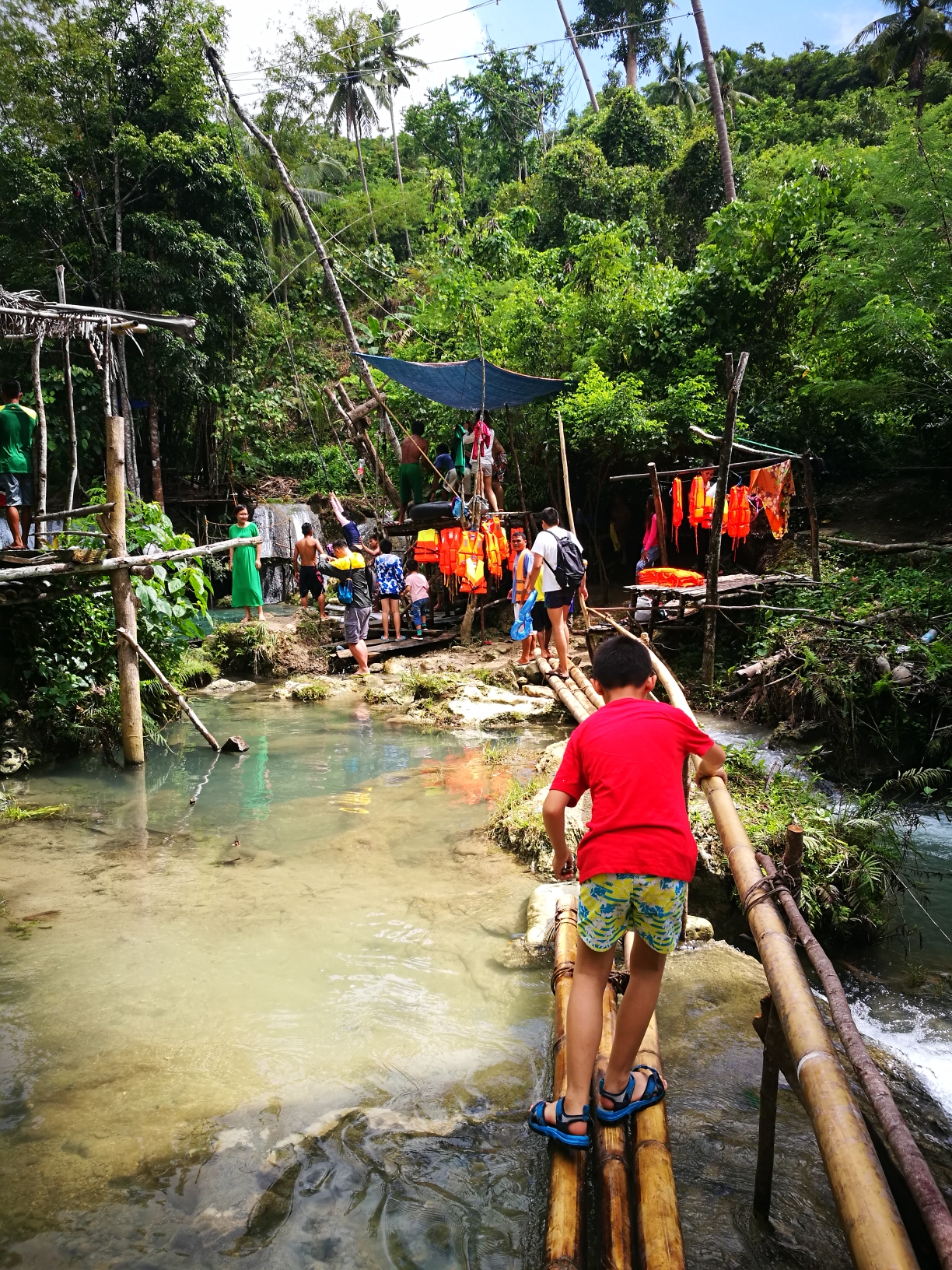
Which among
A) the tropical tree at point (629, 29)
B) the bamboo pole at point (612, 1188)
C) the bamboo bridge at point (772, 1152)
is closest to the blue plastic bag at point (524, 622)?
the bamboo bridge at point (772, 1152)

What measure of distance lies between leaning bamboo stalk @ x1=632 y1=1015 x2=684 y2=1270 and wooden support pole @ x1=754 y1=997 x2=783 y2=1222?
282 millimetres

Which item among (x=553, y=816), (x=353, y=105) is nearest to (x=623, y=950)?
(x=553, y=816)

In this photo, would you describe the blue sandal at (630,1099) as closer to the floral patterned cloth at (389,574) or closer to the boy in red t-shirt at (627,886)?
the boy in red t-shirt at (627,886)

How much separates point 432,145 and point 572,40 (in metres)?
9.52

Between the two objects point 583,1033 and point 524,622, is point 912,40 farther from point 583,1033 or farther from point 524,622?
point 583,1033

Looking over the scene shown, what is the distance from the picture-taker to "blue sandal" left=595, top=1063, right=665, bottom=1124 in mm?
2488

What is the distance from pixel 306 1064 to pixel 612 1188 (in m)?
1.51

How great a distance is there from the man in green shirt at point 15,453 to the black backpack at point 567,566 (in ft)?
17.5

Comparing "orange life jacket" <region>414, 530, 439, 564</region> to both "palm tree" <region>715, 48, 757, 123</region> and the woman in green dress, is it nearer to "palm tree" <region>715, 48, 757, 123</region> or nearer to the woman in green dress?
the woman in green dress

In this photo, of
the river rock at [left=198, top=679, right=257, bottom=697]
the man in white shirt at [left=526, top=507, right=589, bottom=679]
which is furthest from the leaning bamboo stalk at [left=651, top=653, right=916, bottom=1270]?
the river rock at [left=198, top=679, right=257, bottom=697]

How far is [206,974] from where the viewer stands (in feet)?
13.0

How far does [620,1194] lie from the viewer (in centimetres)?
219

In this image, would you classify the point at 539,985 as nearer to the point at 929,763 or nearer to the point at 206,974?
the point at 206,974

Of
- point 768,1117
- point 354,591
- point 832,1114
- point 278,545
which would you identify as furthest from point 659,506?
point 278,545
